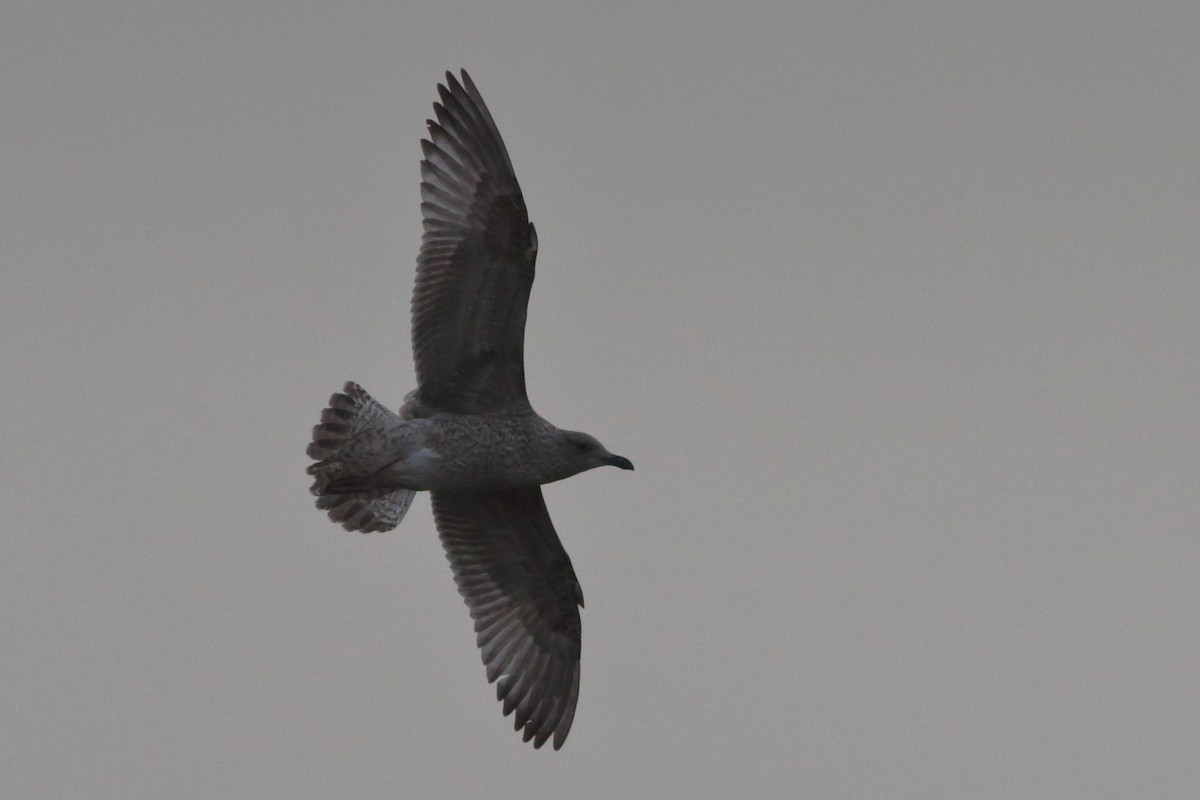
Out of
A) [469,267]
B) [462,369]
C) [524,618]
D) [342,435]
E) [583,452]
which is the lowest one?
[524,618]

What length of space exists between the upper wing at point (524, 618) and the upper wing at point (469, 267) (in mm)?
1849

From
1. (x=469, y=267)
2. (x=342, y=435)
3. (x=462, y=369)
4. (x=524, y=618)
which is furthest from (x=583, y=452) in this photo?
(x=524, y=618)

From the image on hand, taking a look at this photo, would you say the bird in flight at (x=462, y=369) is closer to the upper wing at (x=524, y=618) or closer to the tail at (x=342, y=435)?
the tail at (x=342, y=435)

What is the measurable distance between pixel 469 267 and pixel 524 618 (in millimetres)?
3803

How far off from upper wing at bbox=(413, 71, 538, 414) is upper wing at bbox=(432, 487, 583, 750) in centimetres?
185

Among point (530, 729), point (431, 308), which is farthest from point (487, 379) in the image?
point (530, 729)

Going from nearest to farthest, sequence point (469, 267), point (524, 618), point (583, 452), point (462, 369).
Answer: point (469, 267) → point (462, 369) → point (583, 452) → point (524, 618)

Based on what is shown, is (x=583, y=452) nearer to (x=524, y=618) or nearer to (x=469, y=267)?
(x=469, y=267)

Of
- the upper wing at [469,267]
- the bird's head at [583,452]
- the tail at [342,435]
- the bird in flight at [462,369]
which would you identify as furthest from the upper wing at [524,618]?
the upper wing at [469,267]

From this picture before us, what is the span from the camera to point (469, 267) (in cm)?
1639

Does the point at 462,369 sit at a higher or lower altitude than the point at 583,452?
higher

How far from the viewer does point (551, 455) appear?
54.9ft

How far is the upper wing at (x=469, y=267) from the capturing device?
16.3m

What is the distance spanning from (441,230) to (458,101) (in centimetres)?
124
